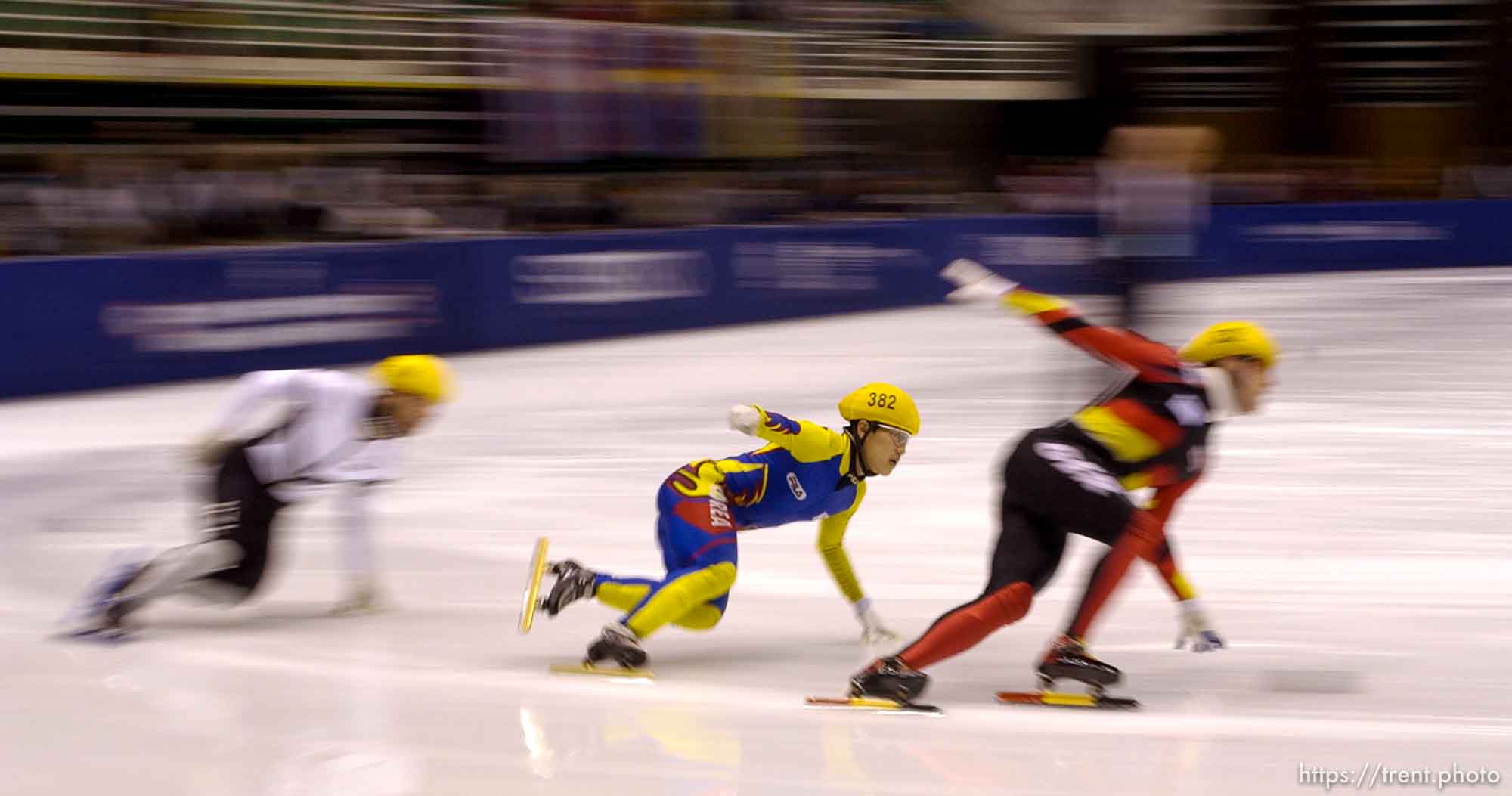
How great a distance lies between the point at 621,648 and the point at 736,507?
547 mm

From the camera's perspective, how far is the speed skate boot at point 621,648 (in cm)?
491

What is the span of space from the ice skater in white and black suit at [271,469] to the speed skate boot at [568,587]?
0.76 m

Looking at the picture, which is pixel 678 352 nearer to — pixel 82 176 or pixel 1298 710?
pixel 82 176

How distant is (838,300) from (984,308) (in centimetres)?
144

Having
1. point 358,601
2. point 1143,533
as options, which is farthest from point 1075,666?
point 358,601

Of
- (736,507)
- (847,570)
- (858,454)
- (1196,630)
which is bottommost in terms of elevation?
(1196,630)

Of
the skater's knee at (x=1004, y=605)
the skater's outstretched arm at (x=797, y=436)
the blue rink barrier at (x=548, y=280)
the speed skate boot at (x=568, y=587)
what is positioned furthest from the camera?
the blue rink barrier at (x=548, y=280)

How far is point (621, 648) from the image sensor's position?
16.1 feet

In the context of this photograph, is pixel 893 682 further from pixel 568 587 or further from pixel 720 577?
pixel 568 587

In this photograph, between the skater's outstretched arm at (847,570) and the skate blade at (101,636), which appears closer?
the skater's outstretched arm at (847,570)

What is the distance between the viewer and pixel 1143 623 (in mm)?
5719

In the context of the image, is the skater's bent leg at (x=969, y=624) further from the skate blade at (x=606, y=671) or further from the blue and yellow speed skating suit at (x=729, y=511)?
the skate blade at (x=606, y=671)

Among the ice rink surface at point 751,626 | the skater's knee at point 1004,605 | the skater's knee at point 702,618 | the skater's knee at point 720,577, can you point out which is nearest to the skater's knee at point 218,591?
the ice rink surface at point 751,626

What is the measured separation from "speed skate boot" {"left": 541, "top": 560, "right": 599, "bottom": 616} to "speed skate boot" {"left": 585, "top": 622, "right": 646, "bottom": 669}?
17 cm
